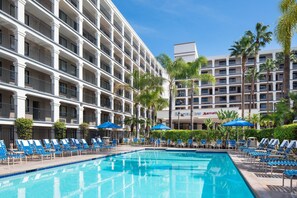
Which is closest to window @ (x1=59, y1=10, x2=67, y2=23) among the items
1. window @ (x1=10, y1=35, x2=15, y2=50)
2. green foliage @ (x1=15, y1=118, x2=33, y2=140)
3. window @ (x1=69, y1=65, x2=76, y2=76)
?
window @ (x1=69, y1=65, x2=76, y2=76)

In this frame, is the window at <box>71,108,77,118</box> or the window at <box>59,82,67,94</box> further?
the window at <box>71,108,77,118</box>

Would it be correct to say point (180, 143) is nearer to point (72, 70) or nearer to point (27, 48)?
point (72, 70)

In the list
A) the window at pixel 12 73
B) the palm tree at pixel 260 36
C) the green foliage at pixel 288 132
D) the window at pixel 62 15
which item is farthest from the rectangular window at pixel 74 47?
the palm tree at pixel 260 36

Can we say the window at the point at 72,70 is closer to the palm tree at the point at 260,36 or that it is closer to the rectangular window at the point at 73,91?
the rectangular window at the point at 73,91

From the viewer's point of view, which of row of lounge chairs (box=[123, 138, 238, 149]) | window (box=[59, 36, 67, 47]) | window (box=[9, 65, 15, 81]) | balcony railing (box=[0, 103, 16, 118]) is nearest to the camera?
balcony railing (box=[0, 103, 16, 118])

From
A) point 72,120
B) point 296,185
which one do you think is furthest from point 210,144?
point 296,185

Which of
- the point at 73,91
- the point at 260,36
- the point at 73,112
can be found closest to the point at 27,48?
the point at 73,91

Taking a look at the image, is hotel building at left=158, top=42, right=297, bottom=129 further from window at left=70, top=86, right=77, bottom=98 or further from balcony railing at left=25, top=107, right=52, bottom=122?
balcony railing at left=25, top=107, right=52, bottom=122

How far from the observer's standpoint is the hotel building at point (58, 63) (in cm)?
2344

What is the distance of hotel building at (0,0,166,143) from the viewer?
23.4 metres

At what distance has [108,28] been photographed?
4422 cm

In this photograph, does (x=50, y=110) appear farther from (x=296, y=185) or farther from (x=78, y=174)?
(x=296, y=185)

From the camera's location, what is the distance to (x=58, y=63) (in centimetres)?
2992

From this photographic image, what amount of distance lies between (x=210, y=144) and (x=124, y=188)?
67.4 feet
